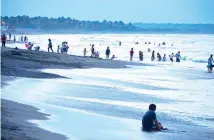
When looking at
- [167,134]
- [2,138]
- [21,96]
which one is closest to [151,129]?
[167,134]

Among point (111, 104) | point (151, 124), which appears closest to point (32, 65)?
point (111, 104)

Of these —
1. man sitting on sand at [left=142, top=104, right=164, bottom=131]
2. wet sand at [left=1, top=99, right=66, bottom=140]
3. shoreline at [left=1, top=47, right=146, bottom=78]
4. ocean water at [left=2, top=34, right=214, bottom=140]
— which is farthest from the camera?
shoreline at [left=1, top=47, right=146, bottom=78]

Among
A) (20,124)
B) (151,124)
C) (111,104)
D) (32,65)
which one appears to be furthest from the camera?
(32,65)

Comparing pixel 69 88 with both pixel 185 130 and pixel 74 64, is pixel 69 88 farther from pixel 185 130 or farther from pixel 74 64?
pixel 74 64

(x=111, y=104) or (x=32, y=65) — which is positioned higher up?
(x=32, y=65)

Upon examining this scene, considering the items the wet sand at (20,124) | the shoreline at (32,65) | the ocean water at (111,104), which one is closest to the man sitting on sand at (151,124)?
the ocean water at (111,104)

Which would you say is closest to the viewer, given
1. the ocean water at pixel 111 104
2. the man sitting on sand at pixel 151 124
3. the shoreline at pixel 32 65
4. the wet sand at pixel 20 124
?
the wet sand at pixel 20 124

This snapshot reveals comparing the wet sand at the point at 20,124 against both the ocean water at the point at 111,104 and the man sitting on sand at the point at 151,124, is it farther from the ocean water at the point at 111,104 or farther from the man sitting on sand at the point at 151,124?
the man sitting on sand at the point at 151,124

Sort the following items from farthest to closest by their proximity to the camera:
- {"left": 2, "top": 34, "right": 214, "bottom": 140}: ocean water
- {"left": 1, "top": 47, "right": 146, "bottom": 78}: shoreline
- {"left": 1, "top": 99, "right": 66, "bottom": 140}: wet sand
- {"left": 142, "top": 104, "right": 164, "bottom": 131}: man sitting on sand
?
{"left": 1, "top": 47, "right": 146, "bottom": 78}: shoreline → {"left": 142, "top": 104, "right": 164, "bottom": 131}: man sitting on sand → {"left": 2, "top": 34, "right": 214, "bottom": 140}: ocean water → {"left": 1, "top": 99, "right": 66, "bottom": 140}: wet sand

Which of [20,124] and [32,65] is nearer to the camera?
[20,124]

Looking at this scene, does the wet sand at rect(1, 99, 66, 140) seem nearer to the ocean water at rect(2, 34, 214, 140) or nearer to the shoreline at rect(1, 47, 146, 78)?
the ocean water at rect(2, 34, 214, 140)

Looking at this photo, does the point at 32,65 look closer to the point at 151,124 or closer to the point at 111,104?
the point at 111,104

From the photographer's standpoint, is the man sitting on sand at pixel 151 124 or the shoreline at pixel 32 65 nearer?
the man sitting on sand at pixel 151 124

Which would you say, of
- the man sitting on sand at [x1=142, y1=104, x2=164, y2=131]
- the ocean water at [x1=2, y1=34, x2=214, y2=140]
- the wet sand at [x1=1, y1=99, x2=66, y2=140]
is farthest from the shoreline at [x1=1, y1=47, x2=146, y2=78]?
the man sitting on sand at [x1=142, y1=104, x2=164, y2=131]
